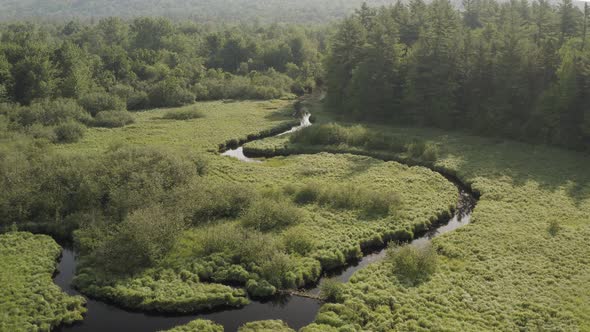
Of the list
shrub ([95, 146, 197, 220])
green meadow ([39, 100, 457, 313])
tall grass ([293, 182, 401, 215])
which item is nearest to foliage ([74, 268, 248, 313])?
green meadow ([39, 100, 457, 313])

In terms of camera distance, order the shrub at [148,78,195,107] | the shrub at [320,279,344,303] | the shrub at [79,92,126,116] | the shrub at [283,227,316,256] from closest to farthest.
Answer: the shrub at [320,279,344,303] < the shrub at [283,227,316,256] < the shrub at [79,92,126,116] < the shrub at [148,78,195,107]

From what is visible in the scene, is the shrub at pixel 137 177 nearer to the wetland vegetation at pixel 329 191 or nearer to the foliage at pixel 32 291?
the wetland vegetation at pixel 329 191

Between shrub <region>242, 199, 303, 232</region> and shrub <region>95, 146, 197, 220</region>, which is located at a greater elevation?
shrub <region>95, 146, 197, 220</region>

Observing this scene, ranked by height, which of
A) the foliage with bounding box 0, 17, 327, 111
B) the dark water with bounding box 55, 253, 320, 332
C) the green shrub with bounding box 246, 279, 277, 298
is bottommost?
the dark water with bounding box 55, 253, 320, 332

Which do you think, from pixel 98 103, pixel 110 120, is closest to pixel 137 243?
pixel 110 120

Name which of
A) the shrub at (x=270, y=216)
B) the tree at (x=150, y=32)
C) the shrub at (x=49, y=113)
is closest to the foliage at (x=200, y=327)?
the shrub at (x=270, y=216)

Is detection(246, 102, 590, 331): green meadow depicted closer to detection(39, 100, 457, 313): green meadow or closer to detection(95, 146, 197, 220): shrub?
detection(39, 100, 457, 313): green meadow

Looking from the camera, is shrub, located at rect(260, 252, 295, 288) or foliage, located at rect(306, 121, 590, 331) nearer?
foliage, located at rect(306, 121, 590, 331)

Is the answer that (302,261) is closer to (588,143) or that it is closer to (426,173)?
(426,173)
